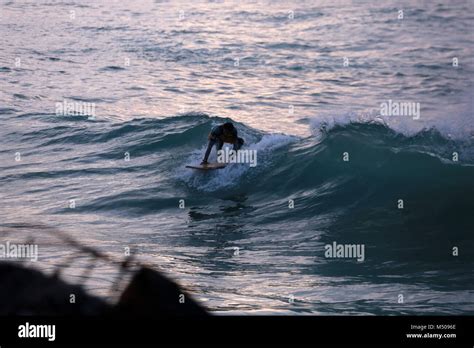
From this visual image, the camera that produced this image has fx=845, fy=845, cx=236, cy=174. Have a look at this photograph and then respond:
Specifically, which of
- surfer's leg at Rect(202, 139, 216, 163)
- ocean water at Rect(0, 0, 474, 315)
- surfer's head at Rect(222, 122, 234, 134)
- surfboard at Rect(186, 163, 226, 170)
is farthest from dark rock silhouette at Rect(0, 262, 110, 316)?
surfboard at Rect(186, 163, 226, 170)

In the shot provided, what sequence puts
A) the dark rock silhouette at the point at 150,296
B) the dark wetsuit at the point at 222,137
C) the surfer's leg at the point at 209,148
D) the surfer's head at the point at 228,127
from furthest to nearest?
the surfer's leg at the point at 209,148
the dark wetsuit at the point at 222,137
the surfer's head at the point at 228,127
the dark rock silhouette at the point at 150,296

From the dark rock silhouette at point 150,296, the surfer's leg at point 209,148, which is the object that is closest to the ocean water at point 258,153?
the dark rock silhouette at point 150,296

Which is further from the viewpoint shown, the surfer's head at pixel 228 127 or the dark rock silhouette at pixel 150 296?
the surfer's head at pixel 228 127

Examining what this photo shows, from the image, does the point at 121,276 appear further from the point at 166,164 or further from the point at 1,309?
the point at 166,164

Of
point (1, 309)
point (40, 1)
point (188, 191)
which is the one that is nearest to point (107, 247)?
point (188, 191)

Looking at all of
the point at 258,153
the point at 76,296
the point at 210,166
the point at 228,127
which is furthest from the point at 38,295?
the point at 258,153

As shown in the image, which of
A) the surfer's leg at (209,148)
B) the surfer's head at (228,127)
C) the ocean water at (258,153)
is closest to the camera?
the ocean water at (258,153)

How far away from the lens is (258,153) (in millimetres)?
16234

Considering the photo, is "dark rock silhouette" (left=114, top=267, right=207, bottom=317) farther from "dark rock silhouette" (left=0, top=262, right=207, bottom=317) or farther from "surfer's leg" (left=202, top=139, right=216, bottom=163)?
"surfer's leg" (left=202, top=139, right=216, bottom=163)

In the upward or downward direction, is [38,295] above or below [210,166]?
below

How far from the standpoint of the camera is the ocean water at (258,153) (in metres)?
10.0

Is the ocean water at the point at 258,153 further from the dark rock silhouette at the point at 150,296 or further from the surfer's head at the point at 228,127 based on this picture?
the surfer's head at the point at 228,127

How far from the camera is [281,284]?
367 inches

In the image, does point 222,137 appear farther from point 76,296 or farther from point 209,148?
point 76,296
